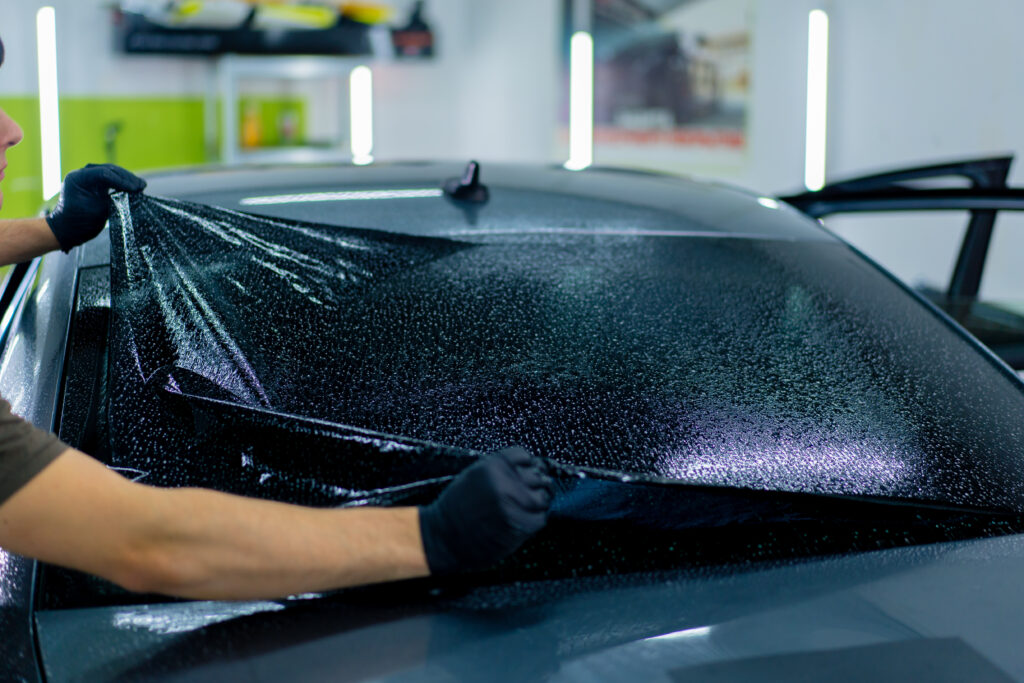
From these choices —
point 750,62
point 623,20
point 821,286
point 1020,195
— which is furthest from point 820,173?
point 821,286

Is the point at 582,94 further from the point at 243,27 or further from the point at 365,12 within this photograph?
the point at 243,27

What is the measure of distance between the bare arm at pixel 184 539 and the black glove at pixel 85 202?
546 mm

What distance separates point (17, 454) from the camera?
0.79m

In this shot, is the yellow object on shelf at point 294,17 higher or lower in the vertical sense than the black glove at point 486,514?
higher

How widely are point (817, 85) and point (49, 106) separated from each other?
16.4ft

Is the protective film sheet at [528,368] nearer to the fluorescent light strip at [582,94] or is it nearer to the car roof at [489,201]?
the car roof at [489,201]

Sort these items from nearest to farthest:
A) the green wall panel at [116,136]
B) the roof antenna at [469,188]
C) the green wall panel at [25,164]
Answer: the roof antenna at [469,188]
the green wall panel at [25,164]
the green wall panel at [116,136]

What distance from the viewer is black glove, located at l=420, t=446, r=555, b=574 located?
83cm

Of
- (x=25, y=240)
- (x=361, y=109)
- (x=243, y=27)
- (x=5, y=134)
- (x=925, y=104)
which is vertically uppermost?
(x=243, y=27)

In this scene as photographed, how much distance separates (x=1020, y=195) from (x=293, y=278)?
3.77 feet

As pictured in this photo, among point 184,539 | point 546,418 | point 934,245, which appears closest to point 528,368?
point 546,418

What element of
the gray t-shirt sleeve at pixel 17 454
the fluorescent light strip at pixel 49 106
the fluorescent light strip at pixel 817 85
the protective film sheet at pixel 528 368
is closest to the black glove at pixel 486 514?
the protective film sheet at pixel 528 368

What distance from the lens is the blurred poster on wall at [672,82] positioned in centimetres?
555

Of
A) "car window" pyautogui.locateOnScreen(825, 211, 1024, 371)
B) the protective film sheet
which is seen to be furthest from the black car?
"car window" pyautogui.locateOnScreen(825, 211, 1024, 371)
